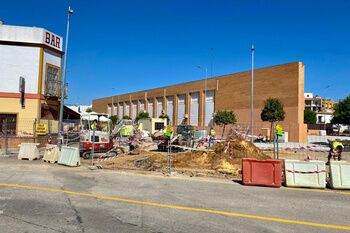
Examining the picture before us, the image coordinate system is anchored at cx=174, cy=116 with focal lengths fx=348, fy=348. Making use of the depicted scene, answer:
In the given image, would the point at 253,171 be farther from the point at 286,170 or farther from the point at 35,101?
the point at 35,101

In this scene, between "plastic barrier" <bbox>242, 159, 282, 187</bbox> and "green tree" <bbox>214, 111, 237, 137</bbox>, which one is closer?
"plastic barrier" <bbox>242, 159, 282, 187</bbox>

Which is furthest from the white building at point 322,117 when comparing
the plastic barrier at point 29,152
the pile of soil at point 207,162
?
the plastic barrier at point 29,152

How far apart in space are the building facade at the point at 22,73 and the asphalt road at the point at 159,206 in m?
13.9

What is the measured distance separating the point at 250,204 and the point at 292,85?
45.2 m

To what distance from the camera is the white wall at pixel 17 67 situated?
25.6m

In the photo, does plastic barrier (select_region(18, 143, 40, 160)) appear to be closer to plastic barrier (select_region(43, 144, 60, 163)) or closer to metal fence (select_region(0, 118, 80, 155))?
plastic barrier (select_region(43, 144, 60, 163))

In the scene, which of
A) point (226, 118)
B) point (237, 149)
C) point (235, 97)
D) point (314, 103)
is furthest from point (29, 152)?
point (314, 103)

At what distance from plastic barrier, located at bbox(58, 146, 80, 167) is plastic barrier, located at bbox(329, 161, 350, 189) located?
1070 cm

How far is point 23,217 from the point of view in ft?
23.3

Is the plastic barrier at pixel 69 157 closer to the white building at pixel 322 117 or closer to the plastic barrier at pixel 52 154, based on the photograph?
the plastic barrier at pixel 52 154

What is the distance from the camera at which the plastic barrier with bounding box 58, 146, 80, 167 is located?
52.8ft

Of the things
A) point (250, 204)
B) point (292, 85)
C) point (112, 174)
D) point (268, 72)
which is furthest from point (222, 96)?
point (250, 204)

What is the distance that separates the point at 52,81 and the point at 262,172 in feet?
68.2

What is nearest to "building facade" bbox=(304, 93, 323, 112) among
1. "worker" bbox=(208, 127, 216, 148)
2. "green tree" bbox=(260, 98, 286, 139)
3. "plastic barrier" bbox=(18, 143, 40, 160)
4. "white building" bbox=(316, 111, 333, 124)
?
"white building" bbox=(316, 111, 333, 124)
